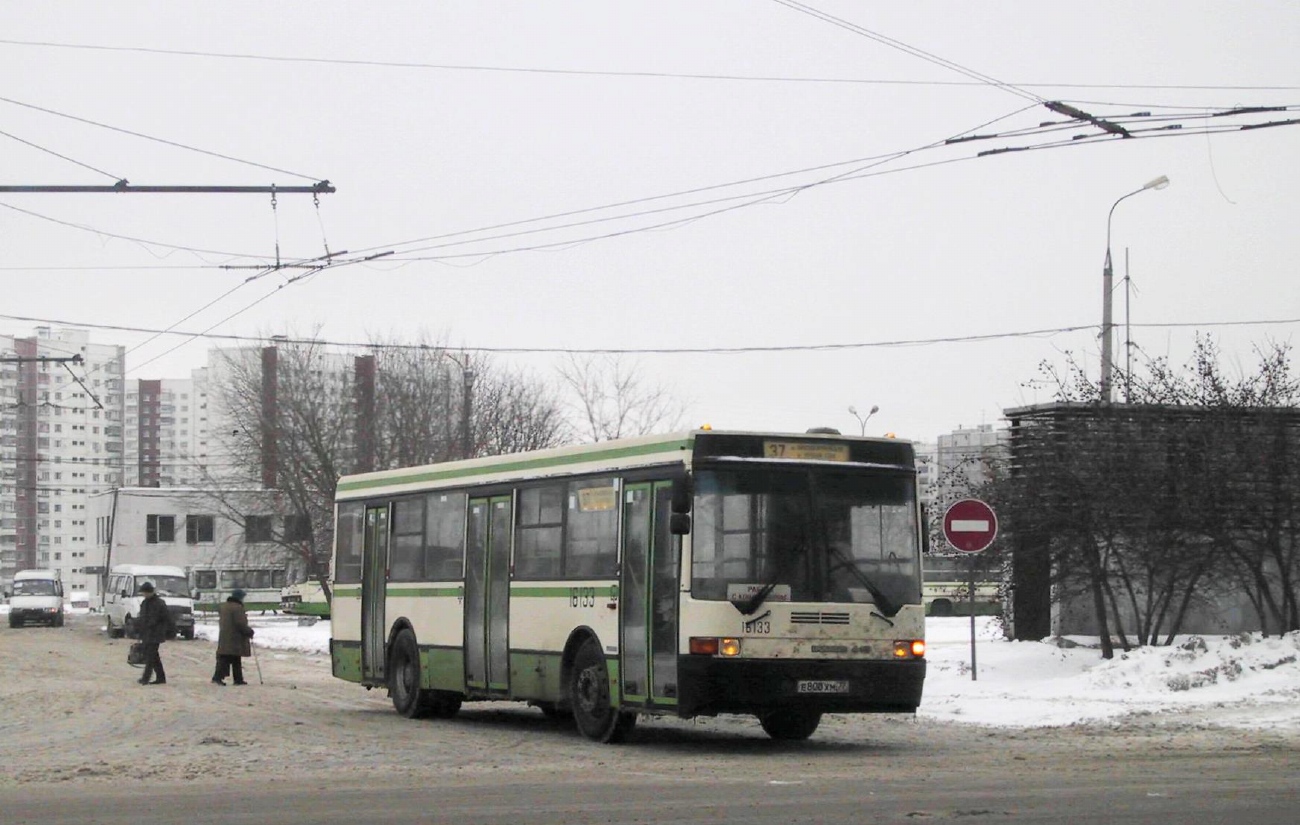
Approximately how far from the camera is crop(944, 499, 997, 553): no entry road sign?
22.4 meters

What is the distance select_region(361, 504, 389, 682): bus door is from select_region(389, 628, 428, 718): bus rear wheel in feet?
0.78

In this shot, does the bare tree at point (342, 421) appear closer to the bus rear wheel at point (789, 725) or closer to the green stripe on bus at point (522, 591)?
the green stripe on bus at point (522, 591)

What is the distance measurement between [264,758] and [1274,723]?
32.7 ft

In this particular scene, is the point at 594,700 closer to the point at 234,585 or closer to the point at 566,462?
the point at 566,462

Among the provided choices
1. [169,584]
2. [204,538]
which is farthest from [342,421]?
[204,538]

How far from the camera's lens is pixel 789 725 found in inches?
708

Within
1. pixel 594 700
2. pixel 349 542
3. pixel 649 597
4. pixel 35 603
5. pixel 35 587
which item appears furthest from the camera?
pixel 35 587

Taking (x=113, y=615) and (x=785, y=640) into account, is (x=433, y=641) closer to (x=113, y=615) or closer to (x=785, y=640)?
(x=785, y=640)

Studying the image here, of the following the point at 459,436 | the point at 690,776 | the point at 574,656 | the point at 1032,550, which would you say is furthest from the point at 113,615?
the point at 690,776

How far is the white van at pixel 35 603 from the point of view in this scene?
221ft

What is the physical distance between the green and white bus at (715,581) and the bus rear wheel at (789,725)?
20 mm

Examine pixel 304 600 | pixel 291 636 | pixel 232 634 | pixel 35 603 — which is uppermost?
pixel 232 634

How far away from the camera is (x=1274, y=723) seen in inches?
734

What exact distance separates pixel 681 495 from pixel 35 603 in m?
56.6
